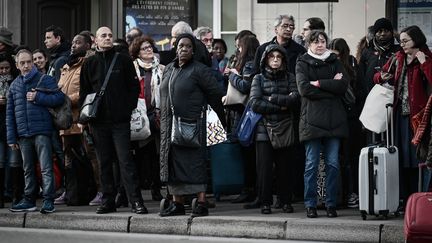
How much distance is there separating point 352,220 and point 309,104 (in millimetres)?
1446

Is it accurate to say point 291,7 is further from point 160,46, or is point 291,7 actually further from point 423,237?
point 423,237

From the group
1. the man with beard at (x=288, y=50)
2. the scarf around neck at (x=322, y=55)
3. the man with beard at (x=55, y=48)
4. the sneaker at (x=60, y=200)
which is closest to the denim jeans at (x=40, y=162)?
the sneaker at (x=60, y=200)

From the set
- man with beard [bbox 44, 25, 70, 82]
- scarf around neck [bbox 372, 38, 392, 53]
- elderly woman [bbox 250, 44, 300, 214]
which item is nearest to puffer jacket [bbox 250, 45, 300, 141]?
elderly woman [bbox 250, 44, 300, 214]

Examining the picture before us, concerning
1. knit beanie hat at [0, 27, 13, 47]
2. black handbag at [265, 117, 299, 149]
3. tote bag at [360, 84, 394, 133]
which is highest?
knit beanie hat at [0, 27, 13, 47]

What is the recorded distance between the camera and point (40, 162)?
593 inches

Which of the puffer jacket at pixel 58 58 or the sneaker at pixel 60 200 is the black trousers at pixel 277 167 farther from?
the puffer jacket at pixel 58 58

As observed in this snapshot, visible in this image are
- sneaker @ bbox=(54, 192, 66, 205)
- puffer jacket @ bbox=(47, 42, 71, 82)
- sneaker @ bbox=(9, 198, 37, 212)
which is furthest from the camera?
puffer jacket @ bbox=(47, 42, 71, 82)

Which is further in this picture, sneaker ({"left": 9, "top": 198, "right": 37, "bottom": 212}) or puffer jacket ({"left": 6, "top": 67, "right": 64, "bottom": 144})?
sneaker ({"left": 9, "top": 198, "right": 37, "bottom": 212})

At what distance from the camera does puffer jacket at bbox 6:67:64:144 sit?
15.0 m

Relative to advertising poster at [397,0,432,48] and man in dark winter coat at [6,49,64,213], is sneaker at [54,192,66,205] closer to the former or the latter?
man in dark winter coat at [6,49,64,213]

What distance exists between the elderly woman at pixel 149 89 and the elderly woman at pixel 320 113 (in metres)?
2.44

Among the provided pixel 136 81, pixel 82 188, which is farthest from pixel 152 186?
pixel 136 81

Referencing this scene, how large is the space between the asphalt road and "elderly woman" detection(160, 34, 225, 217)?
674 millimetres

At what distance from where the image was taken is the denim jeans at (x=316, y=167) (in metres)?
13.9
